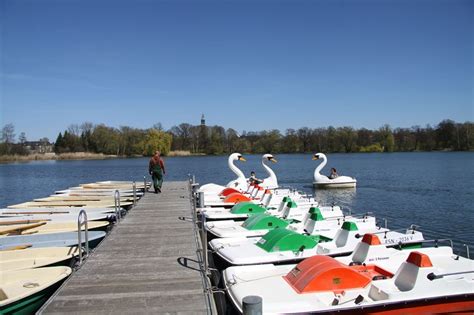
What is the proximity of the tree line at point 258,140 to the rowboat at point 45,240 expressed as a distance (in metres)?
98.3

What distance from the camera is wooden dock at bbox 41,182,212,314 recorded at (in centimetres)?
636

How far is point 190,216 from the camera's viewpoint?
13680mm

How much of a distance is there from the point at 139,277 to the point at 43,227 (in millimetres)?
8089

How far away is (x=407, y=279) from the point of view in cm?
780

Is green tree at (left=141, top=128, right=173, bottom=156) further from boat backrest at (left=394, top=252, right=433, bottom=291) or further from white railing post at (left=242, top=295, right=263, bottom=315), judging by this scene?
white railing post at (left=242, top=295, right=263, bottom=315)

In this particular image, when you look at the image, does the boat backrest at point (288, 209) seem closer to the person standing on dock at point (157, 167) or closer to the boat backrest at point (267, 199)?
the boat backrest at point (267, 199)

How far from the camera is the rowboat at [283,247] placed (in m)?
9.95

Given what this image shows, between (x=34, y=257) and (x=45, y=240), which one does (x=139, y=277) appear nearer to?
(x=34, y=257)

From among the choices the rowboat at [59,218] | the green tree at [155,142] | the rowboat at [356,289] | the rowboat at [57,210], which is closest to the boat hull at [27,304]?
the rowboat at [356,289]

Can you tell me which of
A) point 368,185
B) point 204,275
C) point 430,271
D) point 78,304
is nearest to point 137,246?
point 204,275

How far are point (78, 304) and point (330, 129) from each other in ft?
380

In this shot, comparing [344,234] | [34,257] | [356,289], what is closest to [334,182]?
[344,234]

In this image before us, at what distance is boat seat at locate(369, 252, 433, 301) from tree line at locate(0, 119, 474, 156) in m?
104

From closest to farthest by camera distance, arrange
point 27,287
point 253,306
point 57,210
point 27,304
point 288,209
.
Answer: point 253,306 → point 27,304 → point 27,287 → point 288,209 → point 57,210
